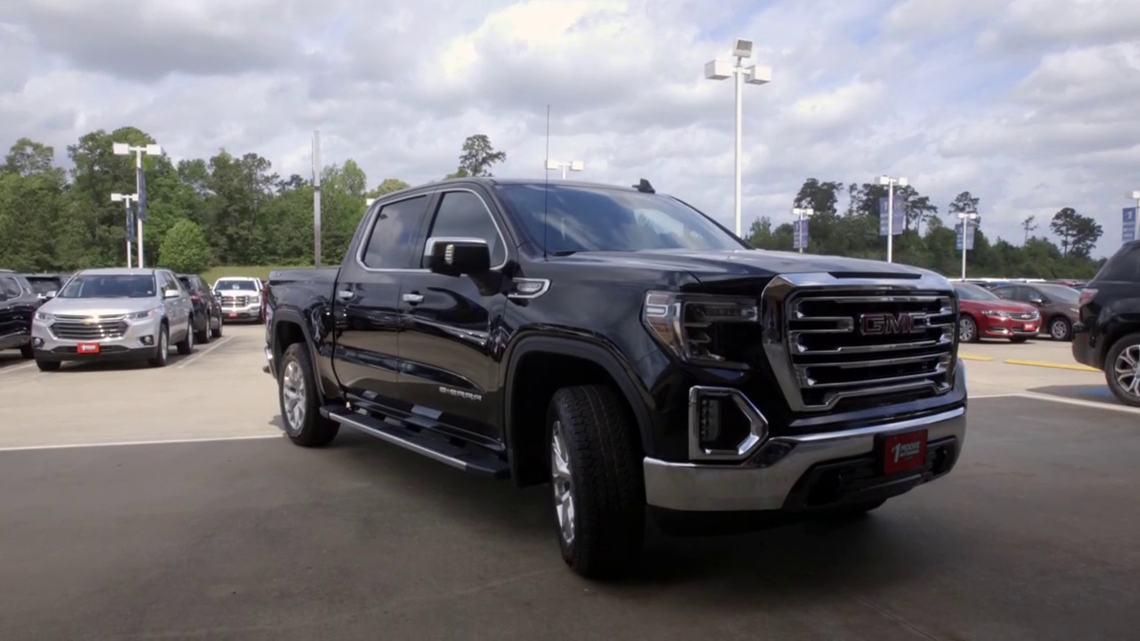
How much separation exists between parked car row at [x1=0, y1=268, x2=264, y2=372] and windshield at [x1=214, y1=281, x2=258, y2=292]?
13.2 metres

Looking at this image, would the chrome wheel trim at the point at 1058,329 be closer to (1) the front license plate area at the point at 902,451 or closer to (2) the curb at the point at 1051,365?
(2) the curb at the point at 1051,365

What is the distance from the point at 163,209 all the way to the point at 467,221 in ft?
330

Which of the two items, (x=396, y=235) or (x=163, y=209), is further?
(x=163, y=209)

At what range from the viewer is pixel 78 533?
5.41 meters

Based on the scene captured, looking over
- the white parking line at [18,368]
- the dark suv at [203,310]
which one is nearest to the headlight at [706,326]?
the white parking line at [18,368]

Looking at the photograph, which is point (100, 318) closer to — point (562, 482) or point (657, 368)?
point (562, 482)

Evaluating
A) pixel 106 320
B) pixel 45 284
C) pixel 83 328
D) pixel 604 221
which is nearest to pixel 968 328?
pixel 106 320

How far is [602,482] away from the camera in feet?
13.8

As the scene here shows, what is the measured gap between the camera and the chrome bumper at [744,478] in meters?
3.87

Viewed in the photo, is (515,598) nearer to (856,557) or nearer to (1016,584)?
(856,557)

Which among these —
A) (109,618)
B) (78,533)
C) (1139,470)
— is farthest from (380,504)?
(1139,470)

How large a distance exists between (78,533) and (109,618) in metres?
1.52

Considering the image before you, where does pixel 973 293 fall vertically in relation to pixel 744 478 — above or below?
above

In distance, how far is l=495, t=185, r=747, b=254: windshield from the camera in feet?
17.6
